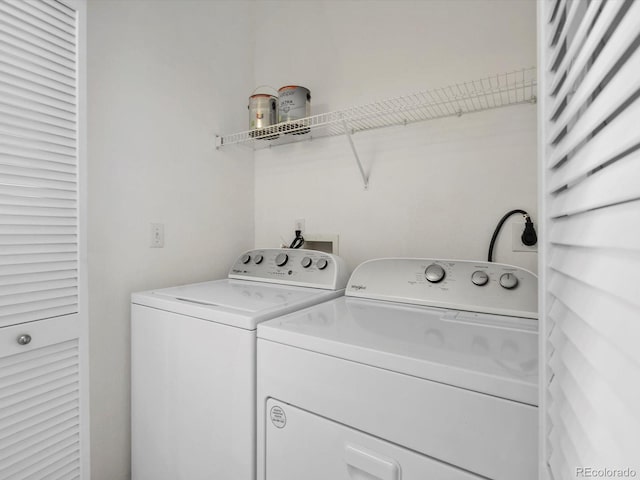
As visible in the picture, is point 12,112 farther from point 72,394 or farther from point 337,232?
point 337,232

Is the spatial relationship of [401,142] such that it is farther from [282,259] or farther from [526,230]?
[282,259]

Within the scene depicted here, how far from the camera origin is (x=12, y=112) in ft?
3.02

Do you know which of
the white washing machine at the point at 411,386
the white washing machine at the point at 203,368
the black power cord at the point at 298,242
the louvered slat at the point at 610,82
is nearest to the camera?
the louvered slat at the point at 610,82

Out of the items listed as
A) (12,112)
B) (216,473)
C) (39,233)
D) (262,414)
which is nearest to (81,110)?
(12,112)

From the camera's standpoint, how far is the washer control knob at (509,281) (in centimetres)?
112

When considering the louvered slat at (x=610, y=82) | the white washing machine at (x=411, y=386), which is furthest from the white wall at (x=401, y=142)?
the louvered slat at (x=610, y=82)

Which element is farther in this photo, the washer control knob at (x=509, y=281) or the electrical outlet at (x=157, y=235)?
the electrical outlet at (x=157, y=235)

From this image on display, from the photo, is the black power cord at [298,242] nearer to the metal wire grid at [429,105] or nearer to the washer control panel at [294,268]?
the washer control panel at [294,268]

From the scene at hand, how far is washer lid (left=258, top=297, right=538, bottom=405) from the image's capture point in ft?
2.23

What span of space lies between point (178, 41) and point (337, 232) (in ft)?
4.19

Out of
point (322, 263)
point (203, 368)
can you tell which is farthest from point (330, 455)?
point (322, 263)

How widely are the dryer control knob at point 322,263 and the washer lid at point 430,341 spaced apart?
0.31 meters

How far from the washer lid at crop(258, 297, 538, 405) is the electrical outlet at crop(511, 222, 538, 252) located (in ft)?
1.41

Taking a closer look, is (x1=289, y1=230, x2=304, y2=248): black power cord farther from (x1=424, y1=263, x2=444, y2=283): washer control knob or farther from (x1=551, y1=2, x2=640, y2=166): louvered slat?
(x1=551, y1=2, x2=640, y2=166): louvered slat
